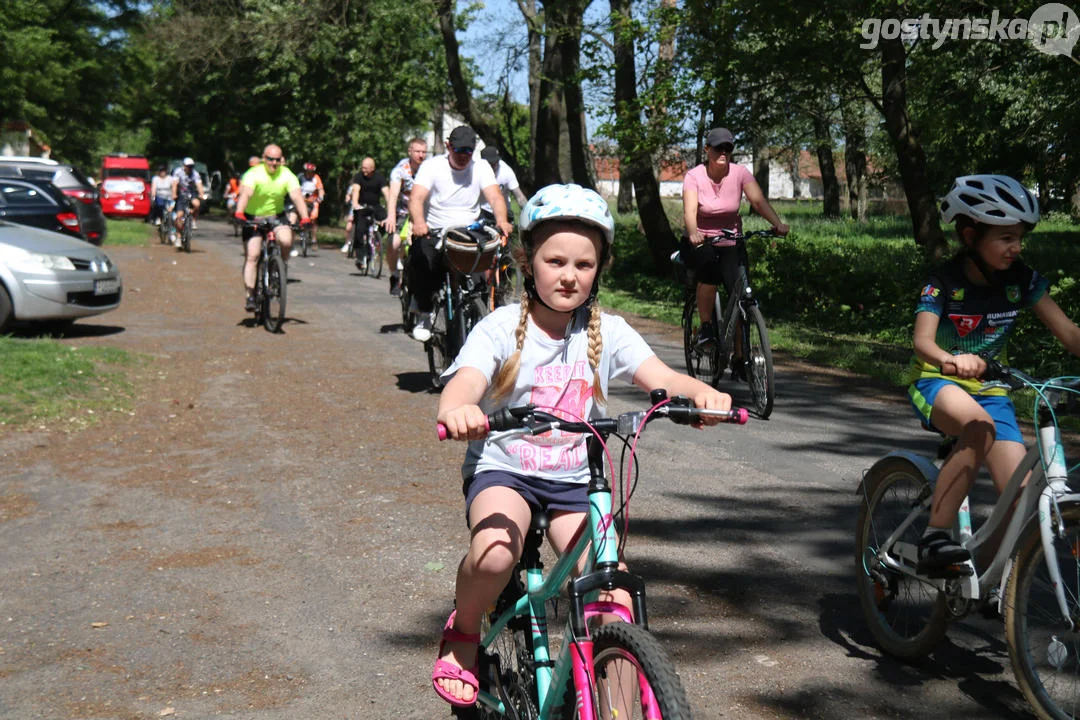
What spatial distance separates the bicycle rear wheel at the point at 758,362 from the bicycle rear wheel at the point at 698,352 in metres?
0.54

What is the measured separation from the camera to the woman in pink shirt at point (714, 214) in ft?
32.3

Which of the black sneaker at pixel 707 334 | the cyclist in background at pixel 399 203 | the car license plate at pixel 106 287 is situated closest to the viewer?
the black sneaker at pixel 707 334

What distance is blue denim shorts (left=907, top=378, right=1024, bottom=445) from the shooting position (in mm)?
Answer: 4336

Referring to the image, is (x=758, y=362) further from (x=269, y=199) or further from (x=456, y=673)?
(x=269, y=199)

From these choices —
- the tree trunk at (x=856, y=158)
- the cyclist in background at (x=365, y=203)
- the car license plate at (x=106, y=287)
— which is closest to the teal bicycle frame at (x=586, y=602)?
the car license plate at (x=106, y=287)

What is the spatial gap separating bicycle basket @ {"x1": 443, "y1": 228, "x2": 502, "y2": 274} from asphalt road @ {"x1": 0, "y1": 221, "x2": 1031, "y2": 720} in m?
1.25

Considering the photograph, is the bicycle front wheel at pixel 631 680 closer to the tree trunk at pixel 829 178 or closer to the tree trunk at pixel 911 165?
the tree trunk at pixel 911 165

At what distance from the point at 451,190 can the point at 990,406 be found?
20.5 feet

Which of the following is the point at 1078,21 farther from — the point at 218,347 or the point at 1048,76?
the point at 218,347

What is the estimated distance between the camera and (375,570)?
5.62 metres

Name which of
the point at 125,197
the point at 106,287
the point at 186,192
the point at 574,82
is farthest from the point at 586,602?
the point at 125,197

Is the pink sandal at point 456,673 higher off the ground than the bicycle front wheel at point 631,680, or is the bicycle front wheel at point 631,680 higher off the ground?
the bicycle front wheel at point 631,680

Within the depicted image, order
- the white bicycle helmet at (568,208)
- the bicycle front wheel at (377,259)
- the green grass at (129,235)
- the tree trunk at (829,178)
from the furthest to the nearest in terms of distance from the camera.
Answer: the tree trunk at (829,178) < the green grass at (129,235) < the bicycle front wheel at (377,259) < the white bicycle helmet at (568,208)

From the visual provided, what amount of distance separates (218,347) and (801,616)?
9519mm
